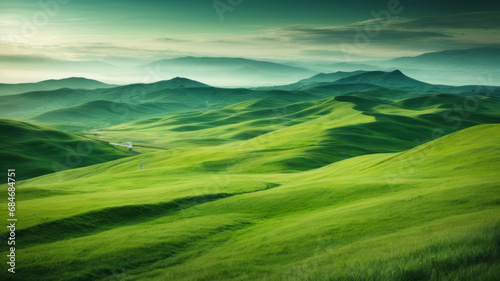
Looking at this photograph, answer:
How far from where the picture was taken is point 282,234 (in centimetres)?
2502

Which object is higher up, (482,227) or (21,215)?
(482,227)

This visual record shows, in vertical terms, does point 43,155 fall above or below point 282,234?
below

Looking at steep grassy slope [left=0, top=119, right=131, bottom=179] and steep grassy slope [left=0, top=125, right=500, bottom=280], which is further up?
steep grassy slope [left=0, top=125, right=500, bottom=280]

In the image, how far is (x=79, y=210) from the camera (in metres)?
32.9

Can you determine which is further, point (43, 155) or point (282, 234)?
point (43, 155)

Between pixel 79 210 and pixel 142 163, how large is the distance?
99649 millimetres

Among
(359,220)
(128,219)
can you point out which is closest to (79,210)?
(128,219)

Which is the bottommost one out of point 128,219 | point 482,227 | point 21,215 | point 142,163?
point 142,163

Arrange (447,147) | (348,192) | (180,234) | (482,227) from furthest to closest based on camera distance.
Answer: (447,147)
(348,192)
(180,234)
(482,227)

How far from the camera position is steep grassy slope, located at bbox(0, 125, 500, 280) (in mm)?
14219

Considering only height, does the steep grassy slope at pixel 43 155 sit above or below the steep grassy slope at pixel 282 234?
below

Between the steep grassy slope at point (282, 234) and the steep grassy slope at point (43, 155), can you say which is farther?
the steep grassy slope at point (43, 155)

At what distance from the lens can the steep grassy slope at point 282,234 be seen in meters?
14.2

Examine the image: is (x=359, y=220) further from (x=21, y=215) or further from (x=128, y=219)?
(x=21, y=215)
